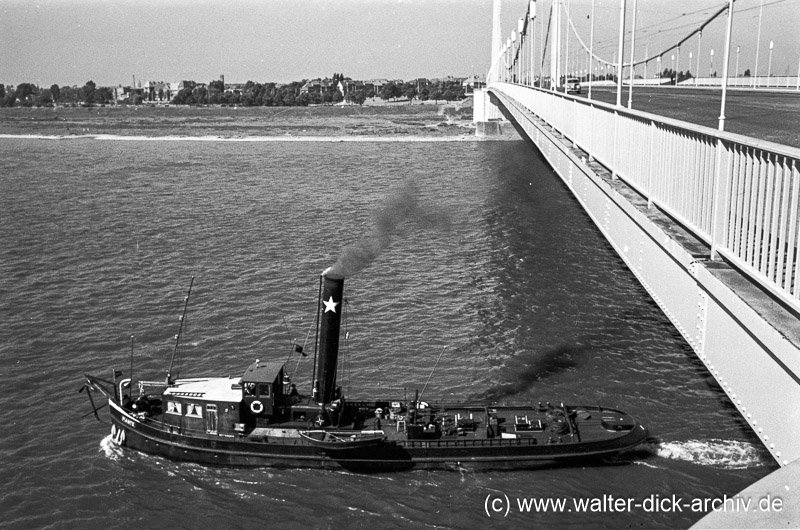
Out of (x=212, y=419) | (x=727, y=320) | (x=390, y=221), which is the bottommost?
(x=212, y=419)

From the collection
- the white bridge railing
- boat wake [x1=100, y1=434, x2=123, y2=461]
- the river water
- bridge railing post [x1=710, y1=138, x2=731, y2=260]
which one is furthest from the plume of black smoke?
bridge railing post [x1=710, y1=138, x2=731, y2=260]

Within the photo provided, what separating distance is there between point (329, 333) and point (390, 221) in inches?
1208

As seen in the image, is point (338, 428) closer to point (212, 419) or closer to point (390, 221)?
point (212, 419)

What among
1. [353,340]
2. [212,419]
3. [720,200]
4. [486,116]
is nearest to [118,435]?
[212,419]

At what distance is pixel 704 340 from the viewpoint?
37.7 ft

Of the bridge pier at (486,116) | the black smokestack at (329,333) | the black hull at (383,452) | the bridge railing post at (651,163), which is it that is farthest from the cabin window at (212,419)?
the bridge pier at (486,116)

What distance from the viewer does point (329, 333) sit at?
60.8ft

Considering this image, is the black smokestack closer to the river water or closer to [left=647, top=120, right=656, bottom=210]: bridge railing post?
the river water

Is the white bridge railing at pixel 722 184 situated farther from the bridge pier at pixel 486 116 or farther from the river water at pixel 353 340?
the bridge pier at pixel 486 116

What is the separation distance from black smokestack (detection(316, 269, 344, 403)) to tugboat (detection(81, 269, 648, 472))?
2cm

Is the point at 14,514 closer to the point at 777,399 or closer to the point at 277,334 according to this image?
the point at 277,334

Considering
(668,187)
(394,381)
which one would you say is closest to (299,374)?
(394,381)

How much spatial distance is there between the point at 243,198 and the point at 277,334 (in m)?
34.2

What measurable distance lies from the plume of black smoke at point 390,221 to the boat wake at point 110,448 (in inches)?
378
